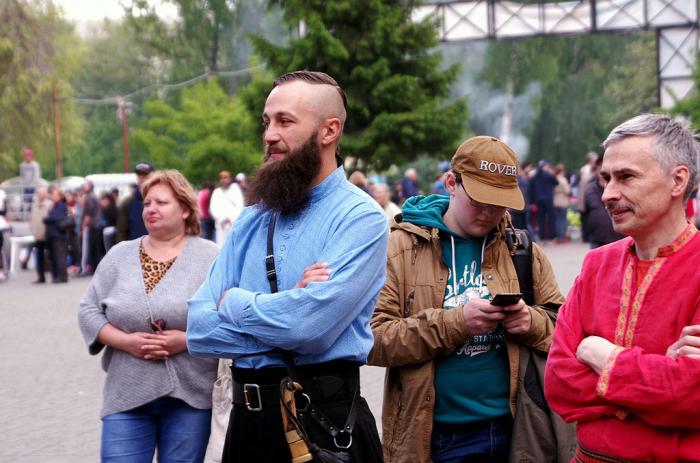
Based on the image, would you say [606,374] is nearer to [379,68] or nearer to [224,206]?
[224,206]

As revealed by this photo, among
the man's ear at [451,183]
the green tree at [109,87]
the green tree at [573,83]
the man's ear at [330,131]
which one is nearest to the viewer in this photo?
the man's ear at [330,131]

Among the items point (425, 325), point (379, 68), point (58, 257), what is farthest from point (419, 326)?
point (379, 68)

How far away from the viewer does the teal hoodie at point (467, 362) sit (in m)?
4.14

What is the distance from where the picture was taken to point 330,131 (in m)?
3.68

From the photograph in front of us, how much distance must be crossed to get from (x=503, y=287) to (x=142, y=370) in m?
1.75

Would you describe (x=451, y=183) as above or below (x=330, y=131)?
below

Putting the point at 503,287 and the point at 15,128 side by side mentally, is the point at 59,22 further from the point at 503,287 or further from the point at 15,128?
A: the point at 503,287

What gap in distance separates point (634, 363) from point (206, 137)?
42.7 m

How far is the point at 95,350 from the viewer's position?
5.32 m

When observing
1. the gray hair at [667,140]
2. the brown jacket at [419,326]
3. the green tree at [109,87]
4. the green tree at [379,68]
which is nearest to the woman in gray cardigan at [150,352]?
the brown jacket at [419,326]

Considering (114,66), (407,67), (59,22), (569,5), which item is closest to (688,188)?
(407,67)

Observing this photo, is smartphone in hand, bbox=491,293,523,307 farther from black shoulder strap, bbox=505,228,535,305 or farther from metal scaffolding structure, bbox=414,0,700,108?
metal scaffolding structure, bbox=414,0,700,108

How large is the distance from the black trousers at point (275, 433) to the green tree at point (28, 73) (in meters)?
37.3

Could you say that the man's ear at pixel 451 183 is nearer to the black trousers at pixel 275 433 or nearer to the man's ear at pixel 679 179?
the black trousers at pixel 275 433
